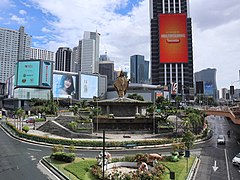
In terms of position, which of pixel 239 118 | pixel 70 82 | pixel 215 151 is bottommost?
pixel 215 151

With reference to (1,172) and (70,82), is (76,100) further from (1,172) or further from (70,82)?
(1,172)

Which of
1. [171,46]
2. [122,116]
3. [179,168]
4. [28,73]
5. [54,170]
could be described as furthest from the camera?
[171,46]

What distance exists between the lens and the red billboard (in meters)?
149

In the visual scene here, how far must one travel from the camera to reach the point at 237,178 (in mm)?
23891

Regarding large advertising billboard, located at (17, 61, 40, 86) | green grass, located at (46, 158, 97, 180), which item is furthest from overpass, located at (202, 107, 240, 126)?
large advertising billboard, located at (17, 61, 40, 86)

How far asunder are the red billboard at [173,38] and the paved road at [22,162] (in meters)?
126

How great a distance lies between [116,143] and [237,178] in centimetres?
1977

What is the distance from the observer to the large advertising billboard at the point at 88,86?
145 m

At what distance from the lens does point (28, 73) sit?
408 feet

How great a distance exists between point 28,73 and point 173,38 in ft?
304

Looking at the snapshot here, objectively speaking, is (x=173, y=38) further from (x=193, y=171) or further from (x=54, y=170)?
(x=54, y=170)

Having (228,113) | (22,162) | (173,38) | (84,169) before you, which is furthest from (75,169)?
(173,38)

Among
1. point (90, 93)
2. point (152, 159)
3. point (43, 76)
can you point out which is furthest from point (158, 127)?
point (90, 93)

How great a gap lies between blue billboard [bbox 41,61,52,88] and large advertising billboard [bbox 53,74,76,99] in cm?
468
